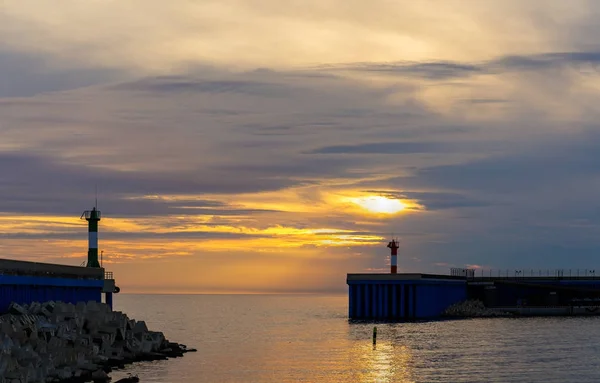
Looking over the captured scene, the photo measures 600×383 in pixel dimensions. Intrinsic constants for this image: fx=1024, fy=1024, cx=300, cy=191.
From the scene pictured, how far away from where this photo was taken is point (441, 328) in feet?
346

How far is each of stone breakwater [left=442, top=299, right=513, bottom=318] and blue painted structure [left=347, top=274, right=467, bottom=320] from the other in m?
3.33

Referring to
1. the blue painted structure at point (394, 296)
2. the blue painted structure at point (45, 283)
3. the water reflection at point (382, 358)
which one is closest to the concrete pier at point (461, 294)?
the blue painted structure at point (394, 296)

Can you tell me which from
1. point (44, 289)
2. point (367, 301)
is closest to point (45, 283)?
point (44, 289)

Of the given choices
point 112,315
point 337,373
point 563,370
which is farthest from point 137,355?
point 563,370

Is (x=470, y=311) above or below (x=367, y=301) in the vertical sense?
below

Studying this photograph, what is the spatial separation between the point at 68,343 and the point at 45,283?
→ 12.0 metres

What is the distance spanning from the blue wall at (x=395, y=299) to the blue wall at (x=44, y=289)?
5168cm

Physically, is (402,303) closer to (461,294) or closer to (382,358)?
(461,294)

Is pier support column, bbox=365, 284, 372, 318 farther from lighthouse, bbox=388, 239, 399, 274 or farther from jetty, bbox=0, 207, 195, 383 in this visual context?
jetty, bbox=0, 207, 195, 383

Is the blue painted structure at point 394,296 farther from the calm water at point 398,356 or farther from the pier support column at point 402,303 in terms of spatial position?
the calm water at point 398,356

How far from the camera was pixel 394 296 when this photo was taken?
415 feet

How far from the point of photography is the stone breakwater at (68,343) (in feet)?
161

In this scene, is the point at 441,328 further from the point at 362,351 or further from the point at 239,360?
the point at 239,360

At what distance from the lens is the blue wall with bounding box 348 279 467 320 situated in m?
126
